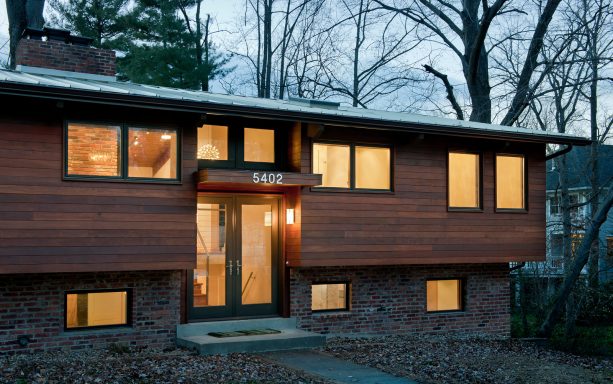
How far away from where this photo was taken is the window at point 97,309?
10883mm

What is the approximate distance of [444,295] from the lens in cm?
1434

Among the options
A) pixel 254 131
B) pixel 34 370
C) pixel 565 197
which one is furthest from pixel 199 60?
pixel 34 370

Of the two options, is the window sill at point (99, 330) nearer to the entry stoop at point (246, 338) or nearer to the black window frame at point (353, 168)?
the entry stoop at point (246, 338)

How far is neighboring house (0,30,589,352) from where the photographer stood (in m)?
10.2

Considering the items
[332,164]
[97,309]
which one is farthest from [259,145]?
[97,309]

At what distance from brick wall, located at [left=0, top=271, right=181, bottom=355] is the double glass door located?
1.79 feet

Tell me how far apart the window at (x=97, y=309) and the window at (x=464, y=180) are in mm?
6326

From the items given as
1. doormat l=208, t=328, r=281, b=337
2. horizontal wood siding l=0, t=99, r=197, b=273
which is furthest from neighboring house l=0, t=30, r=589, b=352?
doormat l=208, t=328, r=281, b=337

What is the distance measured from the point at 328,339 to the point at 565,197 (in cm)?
1356

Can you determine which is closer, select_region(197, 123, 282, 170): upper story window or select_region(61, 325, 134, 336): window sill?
select_region(61, 325, 134, 336): window sill

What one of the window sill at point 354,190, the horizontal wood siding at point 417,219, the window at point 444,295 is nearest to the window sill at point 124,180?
the horizontal wood siding at point 417,219

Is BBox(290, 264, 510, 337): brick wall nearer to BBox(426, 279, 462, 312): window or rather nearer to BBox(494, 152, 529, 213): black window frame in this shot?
BBox(426, 279, 462, 312): window

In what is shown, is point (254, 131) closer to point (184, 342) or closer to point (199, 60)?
point (184, 342)

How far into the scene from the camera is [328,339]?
41.4ft
